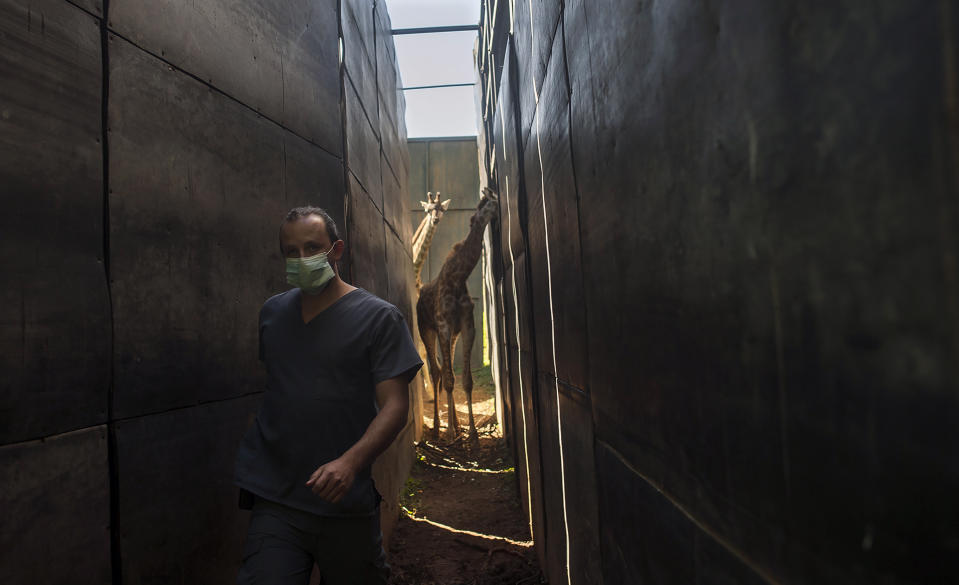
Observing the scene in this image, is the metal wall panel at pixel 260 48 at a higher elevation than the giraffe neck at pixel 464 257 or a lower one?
higher

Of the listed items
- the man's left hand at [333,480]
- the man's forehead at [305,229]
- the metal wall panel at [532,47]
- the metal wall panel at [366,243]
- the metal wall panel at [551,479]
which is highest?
the metal wall panel at [532,47]

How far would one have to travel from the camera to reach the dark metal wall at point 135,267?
165 centimetres

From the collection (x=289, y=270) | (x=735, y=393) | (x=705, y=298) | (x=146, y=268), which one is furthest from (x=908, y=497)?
(x=146, y=268)

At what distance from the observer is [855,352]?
597 millimetres

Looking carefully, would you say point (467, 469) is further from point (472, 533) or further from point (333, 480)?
point (333, 480)

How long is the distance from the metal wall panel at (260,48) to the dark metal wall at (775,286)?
1737mm

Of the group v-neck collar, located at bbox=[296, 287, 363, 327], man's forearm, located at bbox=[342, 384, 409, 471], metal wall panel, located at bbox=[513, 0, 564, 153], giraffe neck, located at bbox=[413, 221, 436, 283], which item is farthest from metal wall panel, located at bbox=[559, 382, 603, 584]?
giraffe neck, located at bbox=[413, 221, 436, 283]

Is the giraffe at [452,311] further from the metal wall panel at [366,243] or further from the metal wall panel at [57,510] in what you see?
the metal wall panel at [57,510]

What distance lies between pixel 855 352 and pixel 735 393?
1.00 feet

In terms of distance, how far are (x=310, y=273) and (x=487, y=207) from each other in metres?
5.64

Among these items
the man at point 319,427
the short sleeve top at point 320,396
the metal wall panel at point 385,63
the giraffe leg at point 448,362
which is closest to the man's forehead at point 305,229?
the man at point 319,427

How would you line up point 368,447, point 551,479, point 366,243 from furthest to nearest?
point 366,243, point 551,479, point 368,447

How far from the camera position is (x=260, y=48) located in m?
2.99

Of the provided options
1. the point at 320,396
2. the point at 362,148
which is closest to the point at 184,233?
the point at 320,396
